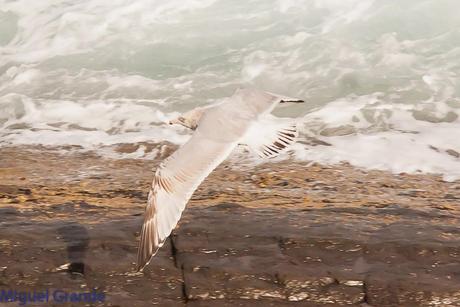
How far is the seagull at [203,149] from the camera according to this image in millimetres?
4324

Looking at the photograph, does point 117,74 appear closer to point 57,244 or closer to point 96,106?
point 96,106

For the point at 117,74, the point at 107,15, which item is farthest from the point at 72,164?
the point at 107,15

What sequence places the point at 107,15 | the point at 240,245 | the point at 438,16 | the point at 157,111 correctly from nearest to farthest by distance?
the point at 240,245 < the point at 157,111 < the point at 438,16 < the point at 107,15

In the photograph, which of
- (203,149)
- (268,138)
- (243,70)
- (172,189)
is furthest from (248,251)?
(243,70)

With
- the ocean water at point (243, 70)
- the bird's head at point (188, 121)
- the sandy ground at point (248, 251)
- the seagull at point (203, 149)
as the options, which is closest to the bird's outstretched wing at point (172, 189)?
the seagull at point (203, 149)

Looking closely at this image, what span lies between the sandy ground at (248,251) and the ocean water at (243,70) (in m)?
1.98

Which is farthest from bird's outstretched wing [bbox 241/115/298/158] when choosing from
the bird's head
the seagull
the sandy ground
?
the bird's head

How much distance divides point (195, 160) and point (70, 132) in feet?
13.1

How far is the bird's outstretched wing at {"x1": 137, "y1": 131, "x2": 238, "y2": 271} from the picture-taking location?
4266 mm

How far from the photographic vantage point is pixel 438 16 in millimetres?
11039

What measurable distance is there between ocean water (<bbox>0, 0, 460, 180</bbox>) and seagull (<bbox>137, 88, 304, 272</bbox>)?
1.88 metres

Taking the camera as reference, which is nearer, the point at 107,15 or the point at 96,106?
the point at 96,106

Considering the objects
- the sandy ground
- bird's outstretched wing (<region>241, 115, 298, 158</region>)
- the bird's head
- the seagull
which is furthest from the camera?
the bird's head

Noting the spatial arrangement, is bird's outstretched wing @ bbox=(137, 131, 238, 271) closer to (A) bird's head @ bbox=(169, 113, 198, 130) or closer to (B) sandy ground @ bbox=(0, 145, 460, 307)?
(B) sandy ground @ bbox=(0, 145, 460, 307)
